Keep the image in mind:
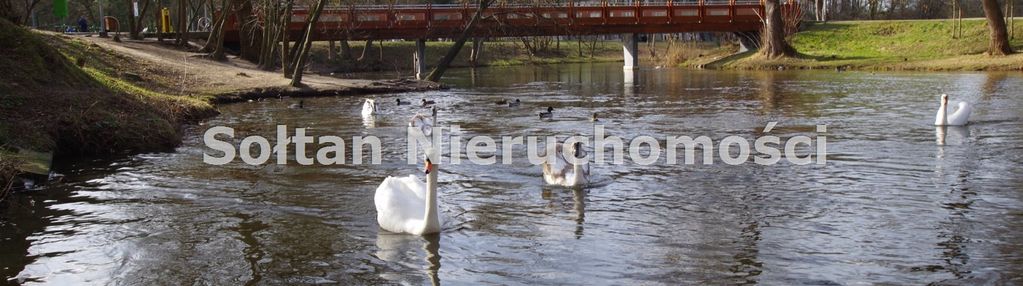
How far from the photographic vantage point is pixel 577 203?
12938 millimetres

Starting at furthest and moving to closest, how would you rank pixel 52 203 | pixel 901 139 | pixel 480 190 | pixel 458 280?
pixel 901 139, pixel 480 190, pixel 52 203, pixel 458 280

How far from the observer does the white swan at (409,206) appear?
10555mm

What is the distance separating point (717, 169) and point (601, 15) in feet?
140

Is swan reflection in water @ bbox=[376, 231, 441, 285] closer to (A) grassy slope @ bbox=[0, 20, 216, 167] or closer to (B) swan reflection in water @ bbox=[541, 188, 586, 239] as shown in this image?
(B) swan reflection in water @ bbox=[541, 188, 586, 239]

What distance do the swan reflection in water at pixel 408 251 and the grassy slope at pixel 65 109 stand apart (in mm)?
7484

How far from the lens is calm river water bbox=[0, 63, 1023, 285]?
31.0 feet

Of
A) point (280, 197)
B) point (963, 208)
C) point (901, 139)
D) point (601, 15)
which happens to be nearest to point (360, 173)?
point (280, 197)

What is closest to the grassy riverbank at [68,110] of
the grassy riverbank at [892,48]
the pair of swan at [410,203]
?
the pair of swan at [410,203]

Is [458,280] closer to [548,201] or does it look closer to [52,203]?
[548,201]

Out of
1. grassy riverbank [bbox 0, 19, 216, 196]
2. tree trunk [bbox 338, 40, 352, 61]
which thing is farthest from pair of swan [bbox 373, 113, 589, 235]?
tree trunk [bbox 338, 40, 352, 61]

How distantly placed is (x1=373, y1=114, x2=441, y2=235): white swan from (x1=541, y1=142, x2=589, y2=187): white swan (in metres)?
2.71

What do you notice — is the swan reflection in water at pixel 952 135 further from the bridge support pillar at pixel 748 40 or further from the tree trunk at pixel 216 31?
the bridge support pillar at pixel 748 40

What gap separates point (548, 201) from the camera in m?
13.1

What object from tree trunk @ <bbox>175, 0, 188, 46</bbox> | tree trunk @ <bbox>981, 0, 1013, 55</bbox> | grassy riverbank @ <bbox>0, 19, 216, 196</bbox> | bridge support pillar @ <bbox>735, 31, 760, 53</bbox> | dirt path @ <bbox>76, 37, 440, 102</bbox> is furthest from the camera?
bridge support pillar @ <bbox>735, 31, 760, 53</bbox>
